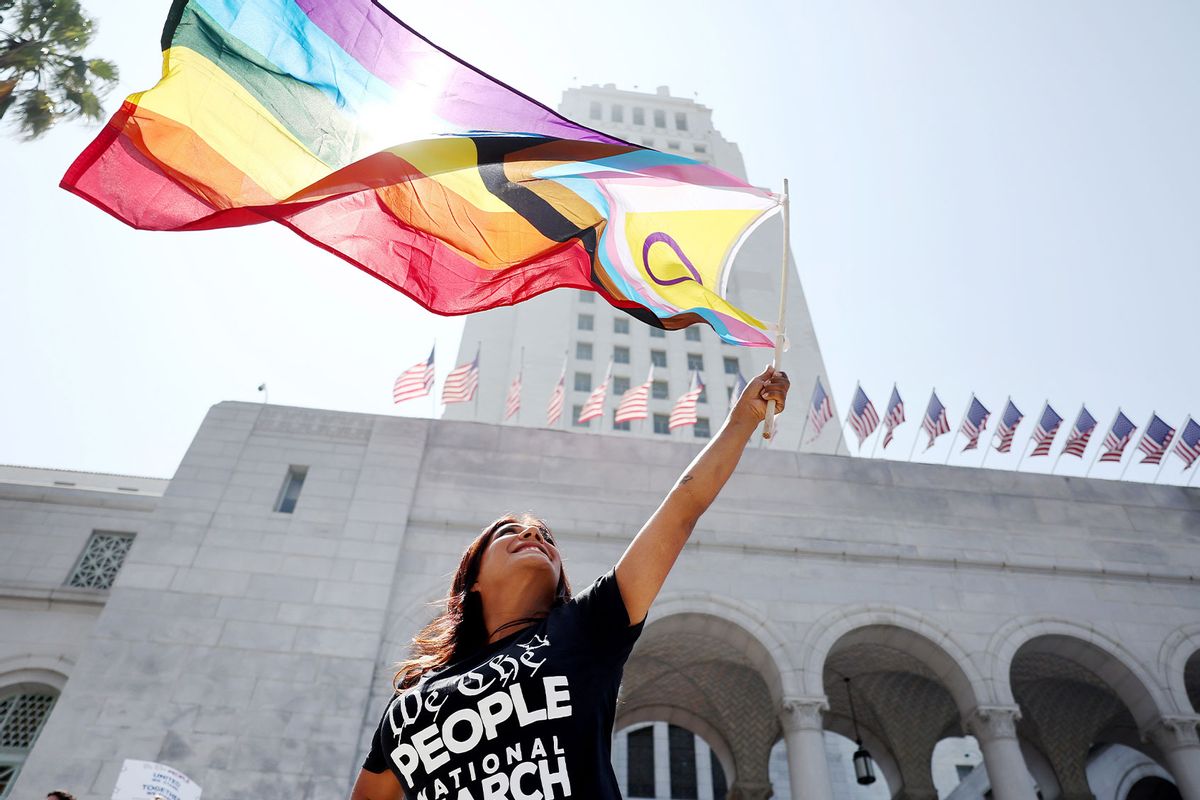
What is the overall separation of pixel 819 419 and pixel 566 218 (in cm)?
1494

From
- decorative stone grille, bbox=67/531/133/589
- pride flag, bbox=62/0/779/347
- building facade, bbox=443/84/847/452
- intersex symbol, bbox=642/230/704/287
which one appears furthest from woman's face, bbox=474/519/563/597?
building facade, bbox=443/84/847/452

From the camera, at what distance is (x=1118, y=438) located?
19.2 metres

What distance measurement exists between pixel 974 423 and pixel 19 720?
2033 cm

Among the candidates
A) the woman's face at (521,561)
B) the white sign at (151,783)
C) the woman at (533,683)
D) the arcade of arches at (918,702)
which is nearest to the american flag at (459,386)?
the arcade of arches at (918,702)

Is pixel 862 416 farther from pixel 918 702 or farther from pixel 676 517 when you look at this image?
pixel 676 517

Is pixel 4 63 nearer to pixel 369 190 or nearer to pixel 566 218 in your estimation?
pixel 369 190

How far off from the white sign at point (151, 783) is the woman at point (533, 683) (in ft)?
35.4

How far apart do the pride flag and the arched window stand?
510 inches

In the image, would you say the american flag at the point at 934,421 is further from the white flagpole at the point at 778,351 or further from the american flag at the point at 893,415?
the white flagpole at the point at 778,351

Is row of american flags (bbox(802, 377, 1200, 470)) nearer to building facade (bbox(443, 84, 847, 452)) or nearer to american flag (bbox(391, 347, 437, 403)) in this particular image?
american flag (bbox(391, 347, 437, 403))

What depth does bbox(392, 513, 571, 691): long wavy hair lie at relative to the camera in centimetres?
299

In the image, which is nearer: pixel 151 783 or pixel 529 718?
pixel 529 718

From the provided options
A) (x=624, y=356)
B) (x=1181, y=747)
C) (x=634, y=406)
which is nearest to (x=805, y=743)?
(x=1181, y=747)

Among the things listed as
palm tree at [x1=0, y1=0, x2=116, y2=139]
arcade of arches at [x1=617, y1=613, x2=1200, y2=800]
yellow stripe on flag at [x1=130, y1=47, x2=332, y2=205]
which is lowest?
yellow stripe on flag at [x1=130, y1=47, x2=332, y2=205]
